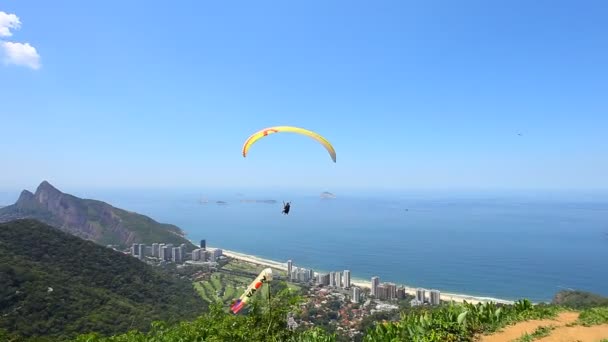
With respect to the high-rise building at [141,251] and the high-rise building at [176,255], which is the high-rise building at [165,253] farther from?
the high-rise building at [141,251]

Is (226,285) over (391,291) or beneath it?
Answer: beneath

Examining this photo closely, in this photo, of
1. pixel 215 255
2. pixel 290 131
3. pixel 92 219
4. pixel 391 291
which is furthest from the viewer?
pixel 92 219

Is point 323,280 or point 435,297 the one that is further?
point 323,280

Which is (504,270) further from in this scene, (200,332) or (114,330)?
(200,332)

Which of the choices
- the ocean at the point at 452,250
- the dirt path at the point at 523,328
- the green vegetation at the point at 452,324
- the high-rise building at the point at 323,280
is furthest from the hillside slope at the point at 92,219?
the dirt path at the point at 523,328

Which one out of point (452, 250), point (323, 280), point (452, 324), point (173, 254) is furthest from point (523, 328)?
point (452, 250)

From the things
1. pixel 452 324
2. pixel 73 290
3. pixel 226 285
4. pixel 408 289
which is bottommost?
pixel 226 285

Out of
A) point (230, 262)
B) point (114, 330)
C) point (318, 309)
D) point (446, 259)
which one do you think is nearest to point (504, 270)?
point (446, 259)

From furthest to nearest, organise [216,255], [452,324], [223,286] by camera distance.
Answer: [216,255] → [223,286] → [452,324]

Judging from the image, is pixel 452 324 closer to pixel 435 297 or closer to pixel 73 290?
pixel 73 290
